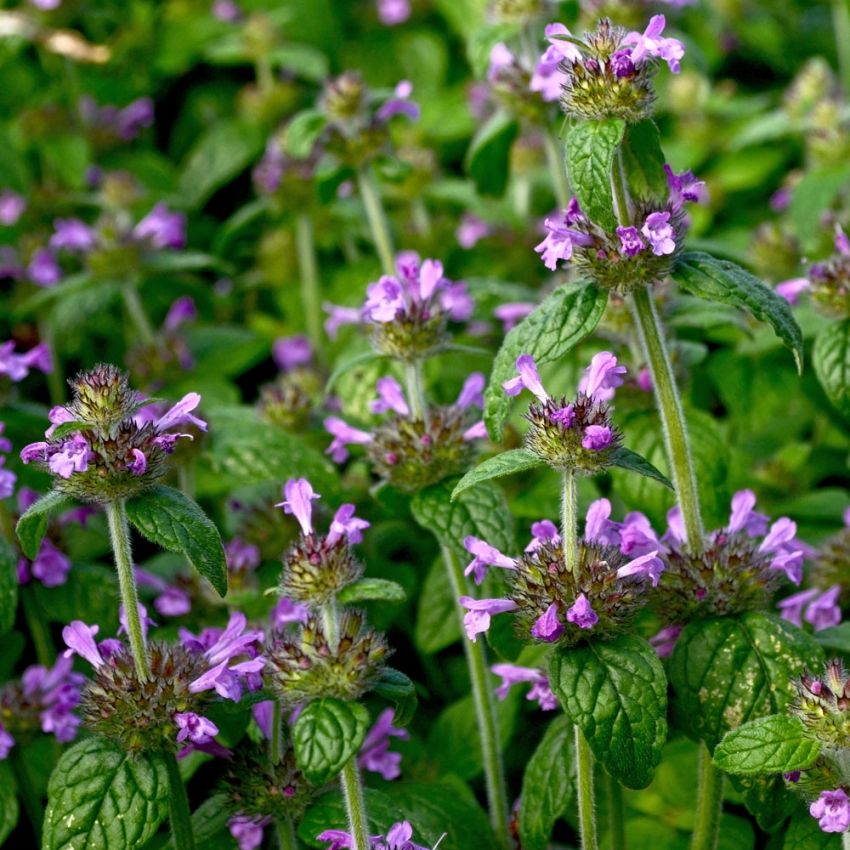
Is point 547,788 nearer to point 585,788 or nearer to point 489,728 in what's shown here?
point 585,788

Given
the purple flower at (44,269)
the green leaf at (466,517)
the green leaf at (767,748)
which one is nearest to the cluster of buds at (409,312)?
the green leaf at (466,517)

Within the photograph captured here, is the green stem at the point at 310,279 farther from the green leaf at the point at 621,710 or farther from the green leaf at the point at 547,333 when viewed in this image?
the green leaf at the point at 621,710

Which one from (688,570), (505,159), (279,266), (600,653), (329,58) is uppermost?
(329,58)

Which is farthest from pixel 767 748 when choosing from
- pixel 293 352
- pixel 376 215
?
pixel 293 352

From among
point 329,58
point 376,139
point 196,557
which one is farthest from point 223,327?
point 196,557

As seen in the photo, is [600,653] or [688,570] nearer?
[600,653]

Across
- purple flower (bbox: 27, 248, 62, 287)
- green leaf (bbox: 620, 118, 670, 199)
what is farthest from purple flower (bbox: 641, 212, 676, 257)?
purple flower (bbox: 27, 248, 62, 287)

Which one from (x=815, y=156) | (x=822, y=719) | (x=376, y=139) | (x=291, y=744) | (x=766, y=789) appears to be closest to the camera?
(x=822, y=719)

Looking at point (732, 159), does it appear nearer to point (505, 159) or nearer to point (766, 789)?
point (505, 159)
